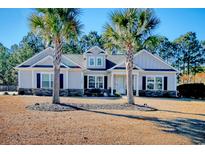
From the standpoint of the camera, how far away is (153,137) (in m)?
7.55

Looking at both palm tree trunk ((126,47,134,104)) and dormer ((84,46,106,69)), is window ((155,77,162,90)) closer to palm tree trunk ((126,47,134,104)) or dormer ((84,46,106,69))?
dormer ((84,46,106,69))

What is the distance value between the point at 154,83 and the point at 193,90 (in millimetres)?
3232

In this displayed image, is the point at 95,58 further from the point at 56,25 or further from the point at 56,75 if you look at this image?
the point at 56,25

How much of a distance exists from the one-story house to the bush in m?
1.03

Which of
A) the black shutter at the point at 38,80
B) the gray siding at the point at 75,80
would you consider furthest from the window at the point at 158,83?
the black shutter at the point at 38,80

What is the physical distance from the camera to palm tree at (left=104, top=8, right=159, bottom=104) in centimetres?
1359

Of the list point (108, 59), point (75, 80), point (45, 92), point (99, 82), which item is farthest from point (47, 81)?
point (108, 59)

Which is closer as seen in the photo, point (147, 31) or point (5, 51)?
point (147, 31)

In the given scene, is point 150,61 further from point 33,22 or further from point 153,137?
point 153,137

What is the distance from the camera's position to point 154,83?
79.6ft

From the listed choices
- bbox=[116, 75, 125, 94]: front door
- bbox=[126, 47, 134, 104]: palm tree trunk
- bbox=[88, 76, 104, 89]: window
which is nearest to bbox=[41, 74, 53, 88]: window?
bbox=[88, 76, 104, 89]: window

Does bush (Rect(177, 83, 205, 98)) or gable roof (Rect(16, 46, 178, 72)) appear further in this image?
bush (Rect(177, 83, 205, 98))
